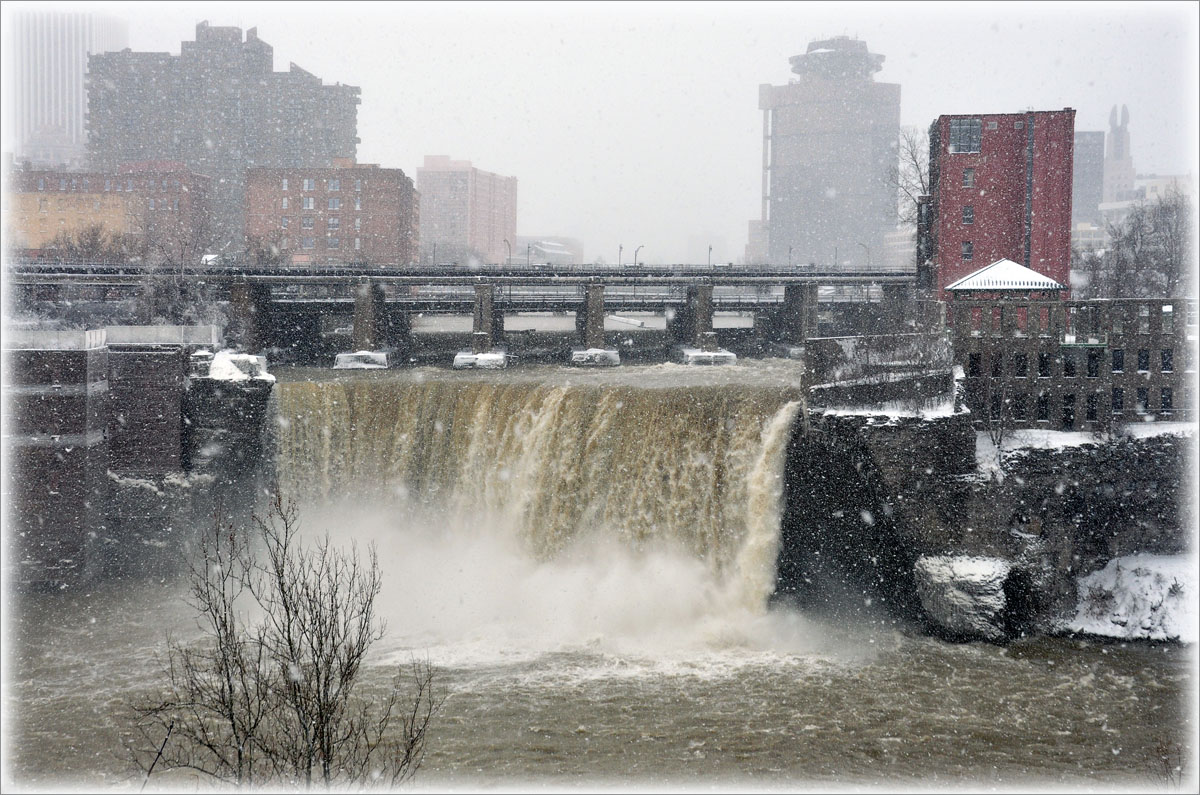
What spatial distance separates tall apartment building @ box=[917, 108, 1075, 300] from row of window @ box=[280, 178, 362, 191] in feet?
165

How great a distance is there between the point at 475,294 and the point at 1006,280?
78.9 ft

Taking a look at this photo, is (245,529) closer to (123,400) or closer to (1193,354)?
(123,400)

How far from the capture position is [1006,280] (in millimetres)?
31844

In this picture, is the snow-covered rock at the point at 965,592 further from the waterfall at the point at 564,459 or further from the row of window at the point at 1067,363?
the row of window at the point at 1067,363

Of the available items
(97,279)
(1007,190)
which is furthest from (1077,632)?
(97,279)

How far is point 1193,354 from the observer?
2969 cm

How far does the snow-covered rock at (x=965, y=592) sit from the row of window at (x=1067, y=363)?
19.3 ft

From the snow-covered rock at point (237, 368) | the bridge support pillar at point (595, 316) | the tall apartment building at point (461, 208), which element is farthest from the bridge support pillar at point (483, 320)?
the tall apartment building at point (461, 208)

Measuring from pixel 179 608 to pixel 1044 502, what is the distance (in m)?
23.5

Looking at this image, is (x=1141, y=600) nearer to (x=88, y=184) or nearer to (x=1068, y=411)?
(x=1068, y=411)

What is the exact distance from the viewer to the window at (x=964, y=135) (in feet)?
135

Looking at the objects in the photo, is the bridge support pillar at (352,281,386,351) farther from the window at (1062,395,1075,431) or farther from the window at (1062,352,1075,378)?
the window at (1062,395,1075,431)

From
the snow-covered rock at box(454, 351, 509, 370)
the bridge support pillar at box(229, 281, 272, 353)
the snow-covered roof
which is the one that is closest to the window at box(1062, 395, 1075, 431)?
the snow-covered roof

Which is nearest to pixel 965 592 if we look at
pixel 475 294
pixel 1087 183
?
pixel 475 294
